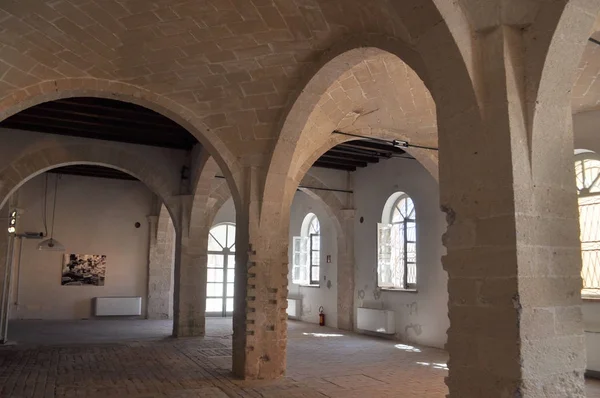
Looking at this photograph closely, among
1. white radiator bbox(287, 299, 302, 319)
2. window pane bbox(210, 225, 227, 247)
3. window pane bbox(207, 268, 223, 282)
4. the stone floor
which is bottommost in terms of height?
the stone floor

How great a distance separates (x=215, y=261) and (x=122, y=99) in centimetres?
1073

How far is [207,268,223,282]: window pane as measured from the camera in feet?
55.4

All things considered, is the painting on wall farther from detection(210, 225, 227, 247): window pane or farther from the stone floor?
detection(210, 225, 227, 247): window pane

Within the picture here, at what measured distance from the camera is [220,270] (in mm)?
17031

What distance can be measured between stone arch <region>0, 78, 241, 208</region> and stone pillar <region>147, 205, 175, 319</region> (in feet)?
29.4

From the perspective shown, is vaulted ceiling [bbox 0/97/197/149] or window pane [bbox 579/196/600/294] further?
vaulted ceiling [bbox 0/97/197/149]

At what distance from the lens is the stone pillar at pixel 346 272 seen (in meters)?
13.4

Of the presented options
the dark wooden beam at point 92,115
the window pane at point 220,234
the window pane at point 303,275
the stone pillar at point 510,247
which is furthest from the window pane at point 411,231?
the stone pillar at point 510,247

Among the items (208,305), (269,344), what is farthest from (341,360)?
(208,305)

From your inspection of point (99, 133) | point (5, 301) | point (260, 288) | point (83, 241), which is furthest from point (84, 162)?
point (260, 288)

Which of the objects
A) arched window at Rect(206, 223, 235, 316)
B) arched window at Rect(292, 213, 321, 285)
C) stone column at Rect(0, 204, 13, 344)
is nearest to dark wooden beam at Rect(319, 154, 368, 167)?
arched window at Rect(292, 213, 321, 285)

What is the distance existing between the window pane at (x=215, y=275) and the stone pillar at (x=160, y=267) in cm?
130

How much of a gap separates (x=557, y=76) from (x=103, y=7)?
165 inches

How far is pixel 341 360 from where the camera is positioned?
8.63 m
